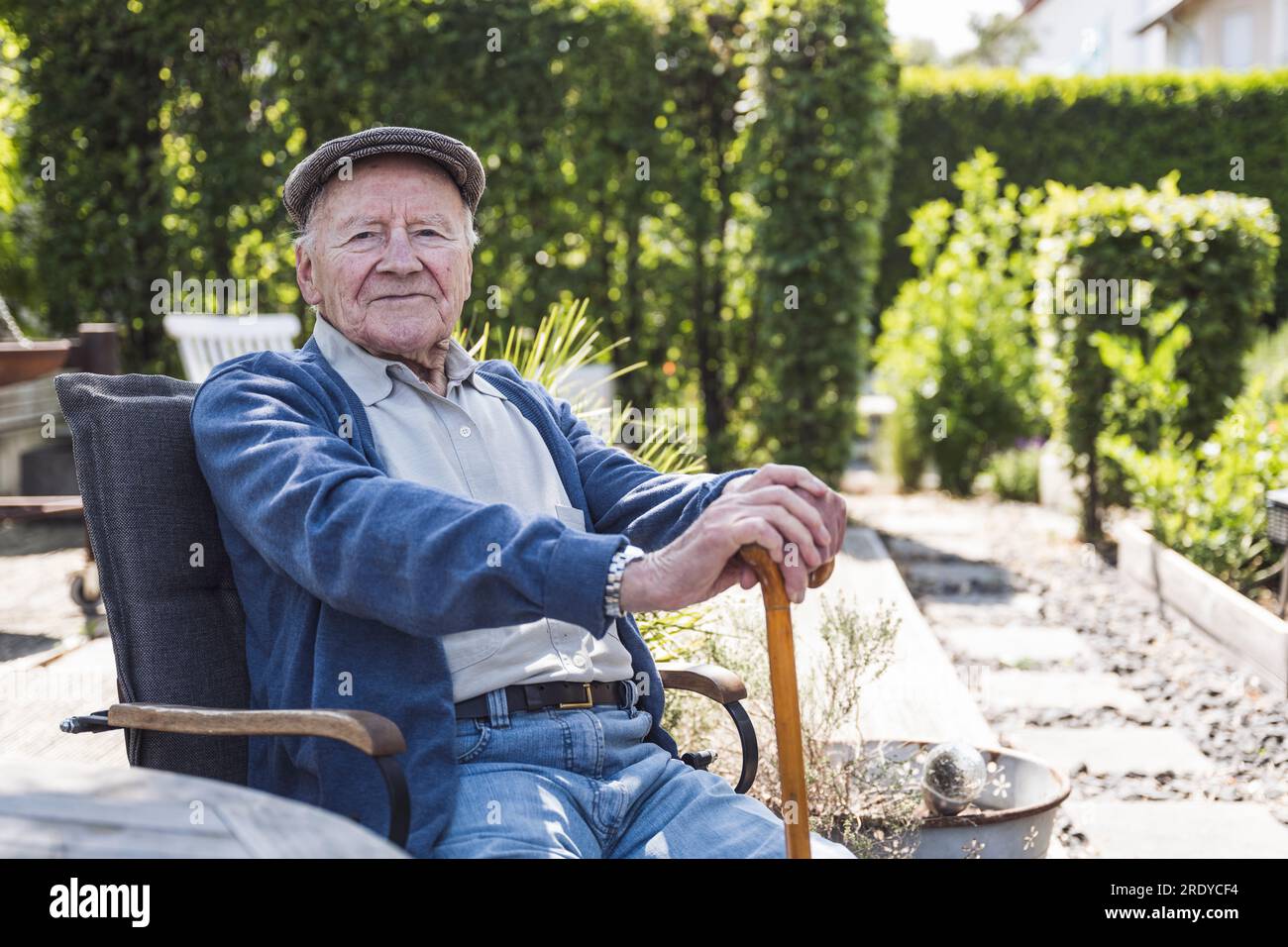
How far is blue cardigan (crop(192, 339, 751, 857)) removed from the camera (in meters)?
1.45

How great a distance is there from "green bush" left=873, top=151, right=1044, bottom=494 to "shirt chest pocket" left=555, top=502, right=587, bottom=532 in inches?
238

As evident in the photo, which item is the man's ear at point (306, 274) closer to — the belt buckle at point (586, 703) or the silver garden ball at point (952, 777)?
the belt buckle at point (586, 703)

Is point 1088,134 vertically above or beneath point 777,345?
above

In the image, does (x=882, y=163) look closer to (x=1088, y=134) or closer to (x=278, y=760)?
(x=1088, y=134)

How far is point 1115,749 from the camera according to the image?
12.1 ft

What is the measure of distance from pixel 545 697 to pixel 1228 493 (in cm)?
413

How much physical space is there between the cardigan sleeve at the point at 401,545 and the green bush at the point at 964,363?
21.5ft

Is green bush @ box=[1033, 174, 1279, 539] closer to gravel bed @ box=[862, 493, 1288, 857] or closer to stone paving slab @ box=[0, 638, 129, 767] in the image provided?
gravel bed @ box=[862, 493, 1288, 857]

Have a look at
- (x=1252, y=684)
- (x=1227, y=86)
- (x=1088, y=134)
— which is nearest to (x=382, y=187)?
(x=1252, y=684)

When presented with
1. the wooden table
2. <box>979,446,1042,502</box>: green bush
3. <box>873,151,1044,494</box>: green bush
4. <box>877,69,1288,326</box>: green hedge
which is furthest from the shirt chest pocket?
<box>877,69,1288,326</box>: green hedge

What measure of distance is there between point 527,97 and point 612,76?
1.53 feet

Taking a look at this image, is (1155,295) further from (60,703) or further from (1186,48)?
(1186,48)

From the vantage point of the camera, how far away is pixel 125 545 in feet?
5.97

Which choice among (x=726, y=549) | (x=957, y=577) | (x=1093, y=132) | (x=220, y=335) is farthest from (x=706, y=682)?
(x=1093, y=132)
